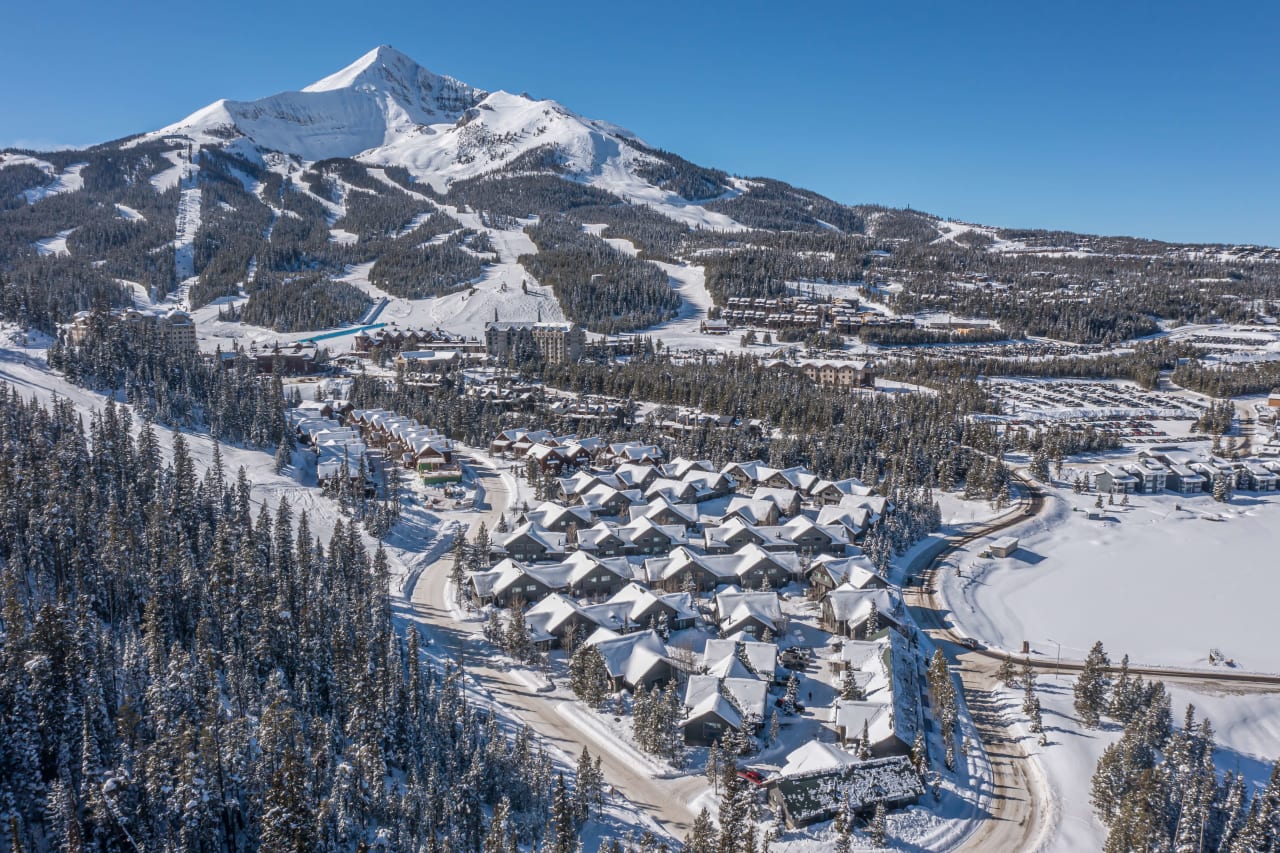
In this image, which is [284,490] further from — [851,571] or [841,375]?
[841,375]

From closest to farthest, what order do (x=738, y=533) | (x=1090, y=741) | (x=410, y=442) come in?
1. (x=1090, y=741)
2. (x=738, y=533)
3. (x=410, y=442)

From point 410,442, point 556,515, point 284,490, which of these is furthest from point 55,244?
point 556,515

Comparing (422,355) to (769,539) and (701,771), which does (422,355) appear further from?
(701,771)

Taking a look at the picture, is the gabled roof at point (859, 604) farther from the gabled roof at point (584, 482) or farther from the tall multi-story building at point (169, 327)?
the tall multi-story building at point (169, 327)

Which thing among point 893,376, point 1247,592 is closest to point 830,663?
point 1247,592

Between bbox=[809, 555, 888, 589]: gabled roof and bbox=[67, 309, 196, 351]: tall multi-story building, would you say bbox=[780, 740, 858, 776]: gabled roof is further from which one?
bbox=[67, 309, 196, 351]: tall multi-story building
